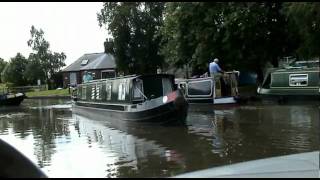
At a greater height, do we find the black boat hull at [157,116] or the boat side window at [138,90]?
the boat side window at [138,90]

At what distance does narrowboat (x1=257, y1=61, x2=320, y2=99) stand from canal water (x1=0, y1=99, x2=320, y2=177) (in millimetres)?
2441

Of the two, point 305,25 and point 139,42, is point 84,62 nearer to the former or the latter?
point 139,42

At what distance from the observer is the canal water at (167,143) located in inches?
352

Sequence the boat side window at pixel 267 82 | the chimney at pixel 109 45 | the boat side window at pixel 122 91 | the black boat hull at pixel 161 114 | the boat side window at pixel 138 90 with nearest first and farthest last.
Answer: the black boat hull at pixel 161 114, the boat side window at pixel 138 90, the boat side window at pixel 122 91, the boat side window at pixel 267 82, the chimney at pixel 109 45

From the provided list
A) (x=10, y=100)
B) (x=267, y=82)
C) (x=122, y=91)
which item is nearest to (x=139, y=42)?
(x=10, y=100)

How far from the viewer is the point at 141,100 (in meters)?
17.3

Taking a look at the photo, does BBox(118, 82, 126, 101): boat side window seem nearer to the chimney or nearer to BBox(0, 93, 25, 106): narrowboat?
BBox(0, 93, 25, 106): narrowboat

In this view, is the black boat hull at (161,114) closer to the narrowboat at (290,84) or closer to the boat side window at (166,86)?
the boat side window at (166,86)

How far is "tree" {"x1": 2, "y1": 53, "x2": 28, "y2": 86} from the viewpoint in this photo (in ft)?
233

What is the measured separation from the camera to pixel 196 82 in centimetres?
2222

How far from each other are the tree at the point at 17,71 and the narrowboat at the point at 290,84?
53.0 m

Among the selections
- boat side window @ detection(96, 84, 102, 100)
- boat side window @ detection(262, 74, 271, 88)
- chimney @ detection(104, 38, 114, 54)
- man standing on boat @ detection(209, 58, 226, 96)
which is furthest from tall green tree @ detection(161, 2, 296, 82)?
chimney @ detection(104, 38, 114, 54)

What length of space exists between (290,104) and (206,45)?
5678 millimetres

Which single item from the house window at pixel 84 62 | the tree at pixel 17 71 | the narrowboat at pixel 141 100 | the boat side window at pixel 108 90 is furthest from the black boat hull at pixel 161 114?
the tree at pixel 17 71
